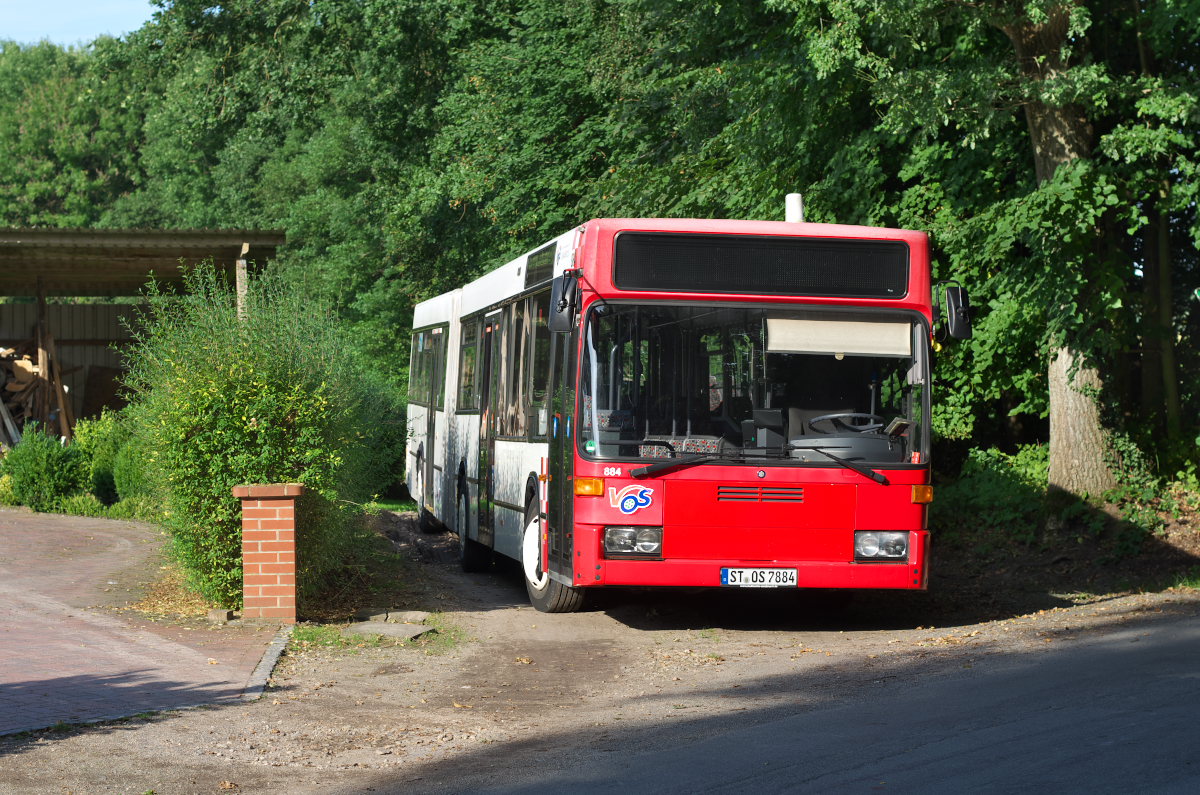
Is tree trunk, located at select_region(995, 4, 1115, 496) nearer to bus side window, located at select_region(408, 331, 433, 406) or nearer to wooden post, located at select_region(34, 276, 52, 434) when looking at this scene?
bus side window, located at select_region(408, 331, 433, 406)

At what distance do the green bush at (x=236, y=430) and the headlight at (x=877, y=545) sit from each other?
13.3 feet

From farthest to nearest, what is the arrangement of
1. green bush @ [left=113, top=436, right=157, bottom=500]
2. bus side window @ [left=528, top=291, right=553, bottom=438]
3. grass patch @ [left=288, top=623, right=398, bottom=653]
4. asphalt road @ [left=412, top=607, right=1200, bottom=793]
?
green bush @ [left=113, top=436, right=157, bottom=500] < bus side window @ [left=528, top=291, right=553, bottom=438] < grass patch @ [left=288, top=623, right=398, bottom=653] < asphalt road @ [left=412, top=607, right=1200, bottom=793]

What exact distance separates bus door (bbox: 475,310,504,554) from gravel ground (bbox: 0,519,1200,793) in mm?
1005

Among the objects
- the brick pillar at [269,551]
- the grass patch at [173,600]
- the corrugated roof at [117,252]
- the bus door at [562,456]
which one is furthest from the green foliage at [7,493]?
the bus door at [562,456]

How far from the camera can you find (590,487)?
10.7 m

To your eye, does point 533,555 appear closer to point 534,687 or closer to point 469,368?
point 534,687

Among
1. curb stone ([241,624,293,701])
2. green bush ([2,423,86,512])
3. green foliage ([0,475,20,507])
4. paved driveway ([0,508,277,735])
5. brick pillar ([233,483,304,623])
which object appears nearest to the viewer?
paved driveway ([0,508,277,735])

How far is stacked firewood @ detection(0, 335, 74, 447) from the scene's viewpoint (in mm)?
28719

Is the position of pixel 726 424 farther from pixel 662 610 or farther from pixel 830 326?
pixel 662 610

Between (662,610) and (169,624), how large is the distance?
432 centimetres

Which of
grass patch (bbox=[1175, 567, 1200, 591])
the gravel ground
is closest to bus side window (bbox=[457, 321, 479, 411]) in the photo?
the gravel ground

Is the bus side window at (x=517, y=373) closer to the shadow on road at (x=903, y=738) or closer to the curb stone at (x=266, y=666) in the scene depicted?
the curb stone at (x=266, y=666)

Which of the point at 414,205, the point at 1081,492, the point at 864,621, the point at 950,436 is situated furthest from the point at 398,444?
the point at 864,621

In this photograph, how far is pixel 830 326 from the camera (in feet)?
35.8
